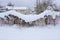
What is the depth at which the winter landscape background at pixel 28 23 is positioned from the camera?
3.70 ft

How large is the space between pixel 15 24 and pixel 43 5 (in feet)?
1.17

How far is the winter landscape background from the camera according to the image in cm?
113

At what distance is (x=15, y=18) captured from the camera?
1154 millimetres

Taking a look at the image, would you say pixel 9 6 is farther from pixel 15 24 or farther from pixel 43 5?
pixel 43 5

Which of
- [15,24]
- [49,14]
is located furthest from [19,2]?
[49,14]
